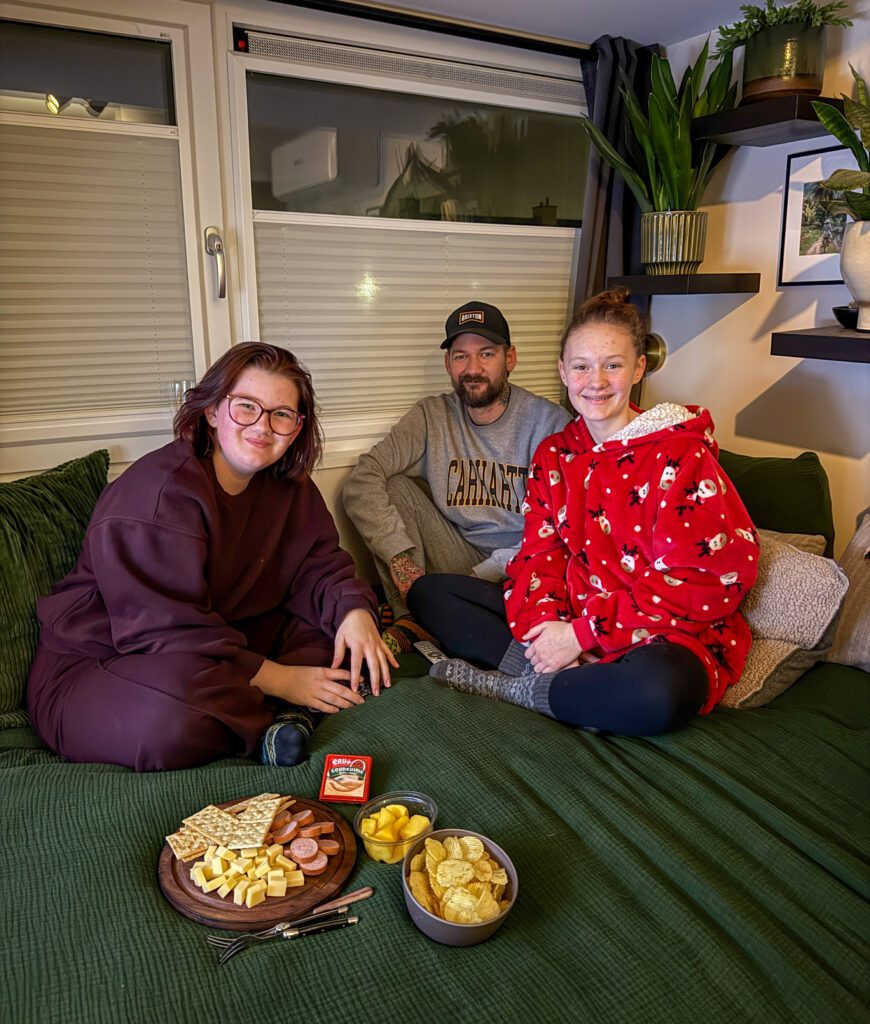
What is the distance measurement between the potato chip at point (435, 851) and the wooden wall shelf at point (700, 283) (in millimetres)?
1905

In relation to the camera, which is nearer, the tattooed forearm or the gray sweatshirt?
the tattooed forearm

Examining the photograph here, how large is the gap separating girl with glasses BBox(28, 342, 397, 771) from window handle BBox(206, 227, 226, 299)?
0.64 meters

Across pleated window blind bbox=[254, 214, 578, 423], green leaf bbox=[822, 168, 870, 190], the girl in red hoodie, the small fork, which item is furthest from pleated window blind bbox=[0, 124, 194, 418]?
green leaf bbox=[822, 168, 870, 190]

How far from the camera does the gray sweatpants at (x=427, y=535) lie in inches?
95.3

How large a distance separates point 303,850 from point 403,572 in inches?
43.8

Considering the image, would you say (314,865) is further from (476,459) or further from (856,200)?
(856,200)

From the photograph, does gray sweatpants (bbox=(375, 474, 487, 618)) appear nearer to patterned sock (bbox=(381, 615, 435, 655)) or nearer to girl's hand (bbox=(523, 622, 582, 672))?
patterned sock (bbox=(381, 615, 435, 655))

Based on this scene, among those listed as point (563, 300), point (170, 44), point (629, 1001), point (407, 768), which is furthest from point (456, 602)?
point (170, 44)

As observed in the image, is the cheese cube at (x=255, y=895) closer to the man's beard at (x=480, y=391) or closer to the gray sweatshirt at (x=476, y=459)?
the gray sweatshirt at (x=476, y=459)

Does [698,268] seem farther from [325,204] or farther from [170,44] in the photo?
[170,44]

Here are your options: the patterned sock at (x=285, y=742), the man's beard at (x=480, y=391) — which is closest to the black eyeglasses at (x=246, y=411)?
the patterned sock at (x=285, y=742)

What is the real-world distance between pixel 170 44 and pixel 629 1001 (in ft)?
7.76

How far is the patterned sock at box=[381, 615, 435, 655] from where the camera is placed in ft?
6.91

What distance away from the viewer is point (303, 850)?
127 centimetres
